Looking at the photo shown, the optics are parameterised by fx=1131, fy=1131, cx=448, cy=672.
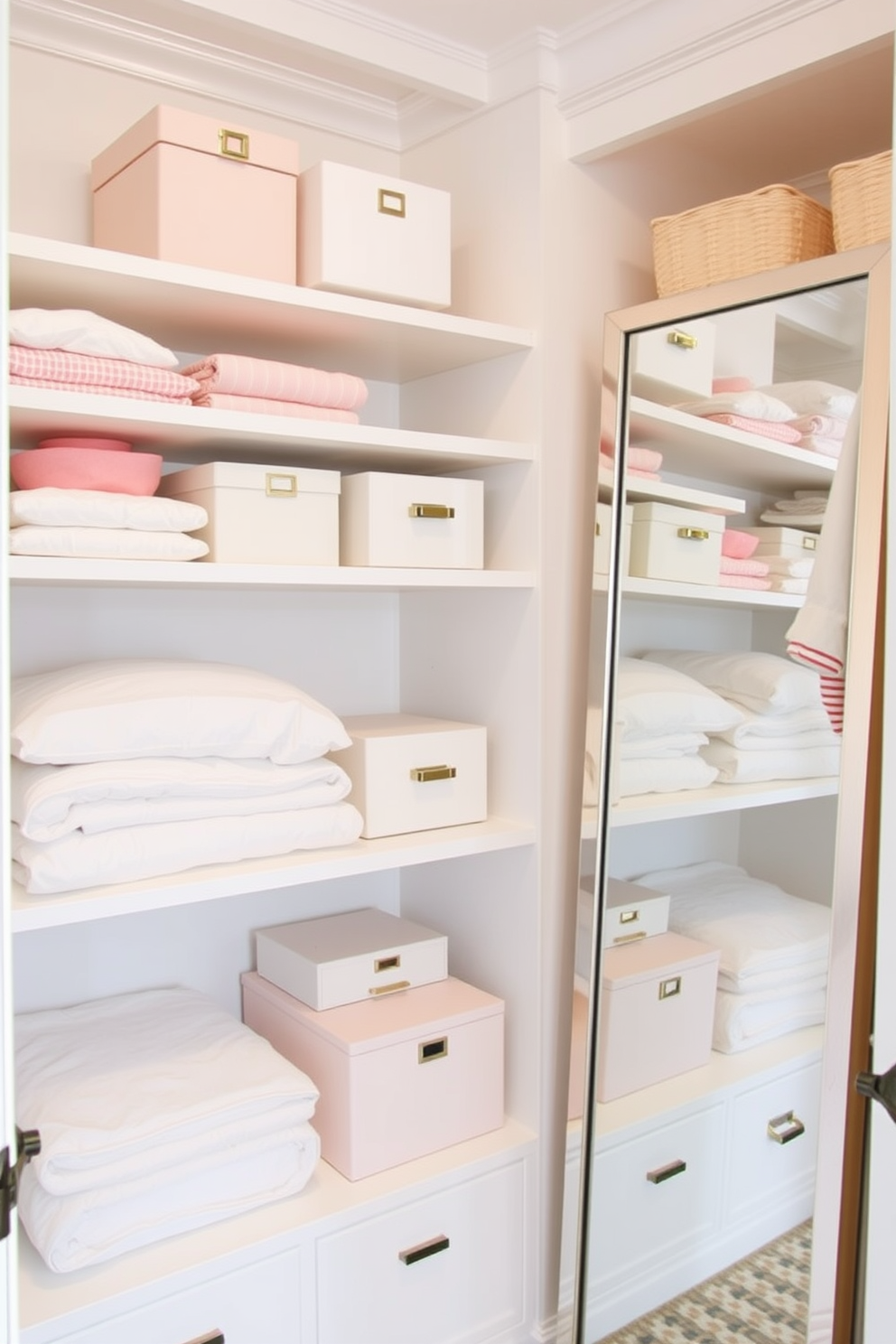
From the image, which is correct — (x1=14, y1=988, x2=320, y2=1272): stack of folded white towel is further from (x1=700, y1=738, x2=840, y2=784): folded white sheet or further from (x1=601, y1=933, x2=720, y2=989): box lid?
(x1=700, y1=738, x2=840, y2=784): folded white sheet

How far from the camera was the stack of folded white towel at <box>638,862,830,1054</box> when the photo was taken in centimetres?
162

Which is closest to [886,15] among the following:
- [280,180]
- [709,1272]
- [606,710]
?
[280,180]

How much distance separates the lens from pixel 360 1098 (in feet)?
6.04

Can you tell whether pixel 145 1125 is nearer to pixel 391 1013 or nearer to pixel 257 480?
pixel 391 1013

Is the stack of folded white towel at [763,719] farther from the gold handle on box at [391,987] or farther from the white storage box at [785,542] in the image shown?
the gold handle on box at [391,987]

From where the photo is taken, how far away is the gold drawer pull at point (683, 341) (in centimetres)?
181

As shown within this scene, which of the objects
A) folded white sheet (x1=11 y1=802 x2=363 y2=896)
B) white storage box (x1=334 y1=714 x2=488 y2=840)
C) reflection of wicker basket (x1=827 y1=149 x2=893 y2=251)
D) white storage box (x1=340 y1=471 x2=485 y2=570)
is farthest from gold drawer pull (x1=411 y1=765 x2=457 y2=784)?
reflection of wicker basket (x1=827 y1=149 x2=893 y2=251)

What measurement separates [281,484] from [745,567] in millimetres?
724

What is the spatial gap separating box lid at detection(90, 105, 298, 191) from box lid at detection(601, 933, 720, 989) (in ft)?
4.52

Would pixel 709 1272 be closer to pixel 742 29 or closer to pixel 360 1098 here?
pixel 360 1098

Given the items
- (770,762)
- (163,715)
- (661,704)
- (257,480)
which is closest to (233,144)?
(257,480)

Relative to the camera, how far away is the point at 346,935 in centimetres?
212

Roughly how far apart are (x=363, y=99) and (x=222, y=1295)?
2.04 meters

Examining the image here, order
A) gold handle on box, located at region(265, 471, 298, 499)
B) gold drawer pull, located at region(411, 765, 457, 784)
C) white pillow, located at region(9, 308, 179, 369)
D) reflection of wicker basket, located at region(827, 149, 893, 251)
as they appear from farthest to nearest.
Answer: gold drawer pull, located at region(411, 765, 457, 784), gold handle on box, located at region(265, 471, 298, 499), reflection of wicker basket, located at region(827, 149, 893, 251), white pillow, located at region(9, 308, 179, 369)
